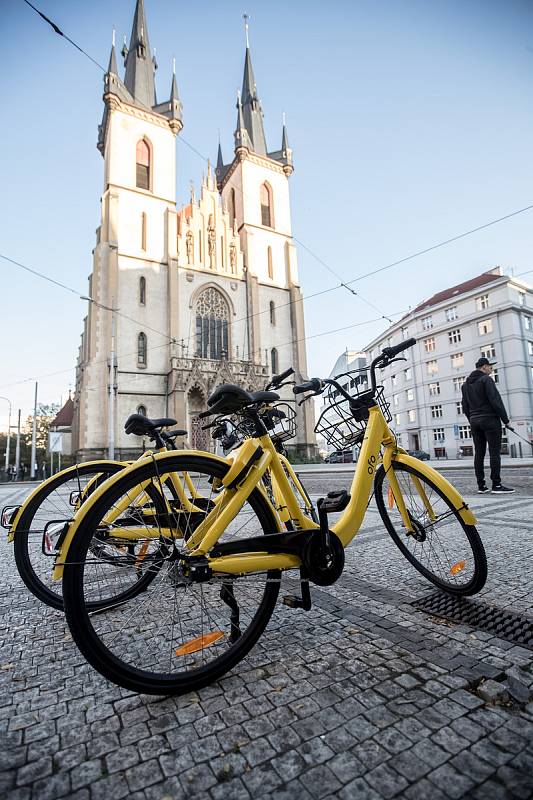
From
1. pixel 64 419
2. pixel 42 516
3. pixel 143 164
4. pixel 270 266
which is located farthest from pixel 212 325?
pixel 42 516

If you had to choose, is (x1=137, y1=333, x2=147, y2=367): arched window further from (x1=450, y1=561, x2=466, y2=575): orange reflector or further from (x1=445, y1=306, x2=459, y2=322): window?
(x1=445, y1=306, x2=459, y2=322): window

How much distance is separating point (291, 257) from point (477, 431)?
2933 cm

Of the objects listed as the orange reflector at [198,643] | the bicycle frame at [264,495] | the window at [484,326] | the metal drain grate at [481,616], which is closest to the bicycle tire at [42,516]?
the bicycle frame at [264,495]

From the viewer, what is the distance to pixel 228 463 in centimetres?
162

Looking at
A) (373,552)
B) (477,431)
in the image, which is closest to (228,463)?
(373,552)

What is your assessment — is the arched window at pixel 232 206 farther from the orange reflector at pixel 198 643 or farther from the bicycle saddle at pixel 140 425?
the orange reflector at pixel 198 643

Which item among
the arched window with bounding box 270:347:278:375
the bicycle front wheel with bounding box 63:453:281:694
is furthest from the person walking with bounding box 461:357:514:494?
the arched window with bounding box 270:347:278:375

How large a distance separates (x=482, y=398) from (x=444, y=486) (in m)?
4.45

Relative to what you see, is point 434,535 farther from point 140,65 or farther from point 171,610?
point 140,65

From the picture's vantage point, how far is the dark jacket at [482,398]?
19.1 feet

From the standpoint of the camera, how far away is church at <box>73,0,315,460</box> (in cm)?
Result: 2519

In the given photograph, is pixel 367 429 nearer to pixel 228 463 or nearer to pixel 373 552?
pixel 228 463

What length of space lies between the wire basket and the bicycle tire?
4.33 feet

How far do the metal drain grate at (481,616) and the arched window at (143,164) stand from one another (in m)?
32.3
